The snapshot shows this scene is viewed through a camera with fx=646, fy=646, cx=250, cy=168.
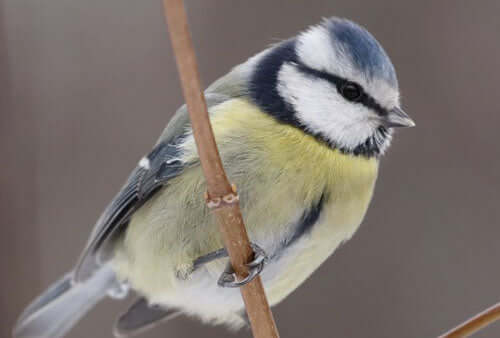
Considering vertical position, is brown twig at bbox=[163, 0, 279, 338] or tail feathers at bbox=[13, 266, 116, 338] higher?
brown twig at bbox=[163, 0, 279, 338]

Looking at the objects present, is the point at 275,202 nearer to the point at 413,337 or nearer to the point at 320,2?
the point at 413,337

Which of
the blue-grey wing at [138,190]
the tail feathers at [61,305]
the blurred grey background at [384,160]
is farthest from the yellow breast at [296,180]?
the blurred grey background at [384,160]

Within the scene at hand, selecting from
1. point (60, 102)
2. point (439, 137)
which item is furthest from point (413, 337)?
point (60, 102)

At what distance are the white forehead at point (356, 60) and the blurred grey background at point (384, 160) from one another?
2.25ft

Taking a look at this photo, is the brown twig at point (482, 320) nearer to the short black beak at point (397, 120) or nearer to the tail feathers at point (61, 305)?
the short black beak at point (397, 120)

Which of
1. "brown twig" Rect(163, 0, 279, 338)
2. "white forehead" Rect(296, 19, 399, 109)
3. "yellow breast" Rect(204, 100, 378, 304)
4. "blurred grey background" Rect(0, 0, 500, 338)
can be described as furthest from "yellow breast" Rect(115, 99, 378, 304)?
"blurred grey background" Rect(0, 0, 500, 338)

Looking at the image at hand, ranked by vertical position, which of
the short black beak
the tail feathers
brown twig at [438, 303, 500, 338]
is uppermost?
the short black beak

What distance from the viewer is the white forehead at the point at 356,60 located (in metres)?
1.01

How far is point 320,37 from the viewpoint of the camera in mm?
1079

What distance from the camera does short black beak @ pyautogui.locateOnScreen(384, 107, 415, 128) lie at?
1024mm

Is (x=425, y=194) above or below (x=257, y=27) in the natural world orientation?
below

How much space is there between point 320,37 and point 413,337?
0.97m

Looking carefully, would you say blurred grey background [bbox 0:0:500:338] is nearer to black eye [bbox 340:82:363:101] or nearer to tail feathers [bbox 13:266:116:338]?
tail feathers [bbox 13:266:116:338]

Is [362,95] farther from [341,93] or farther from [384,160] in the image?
[384,160]
